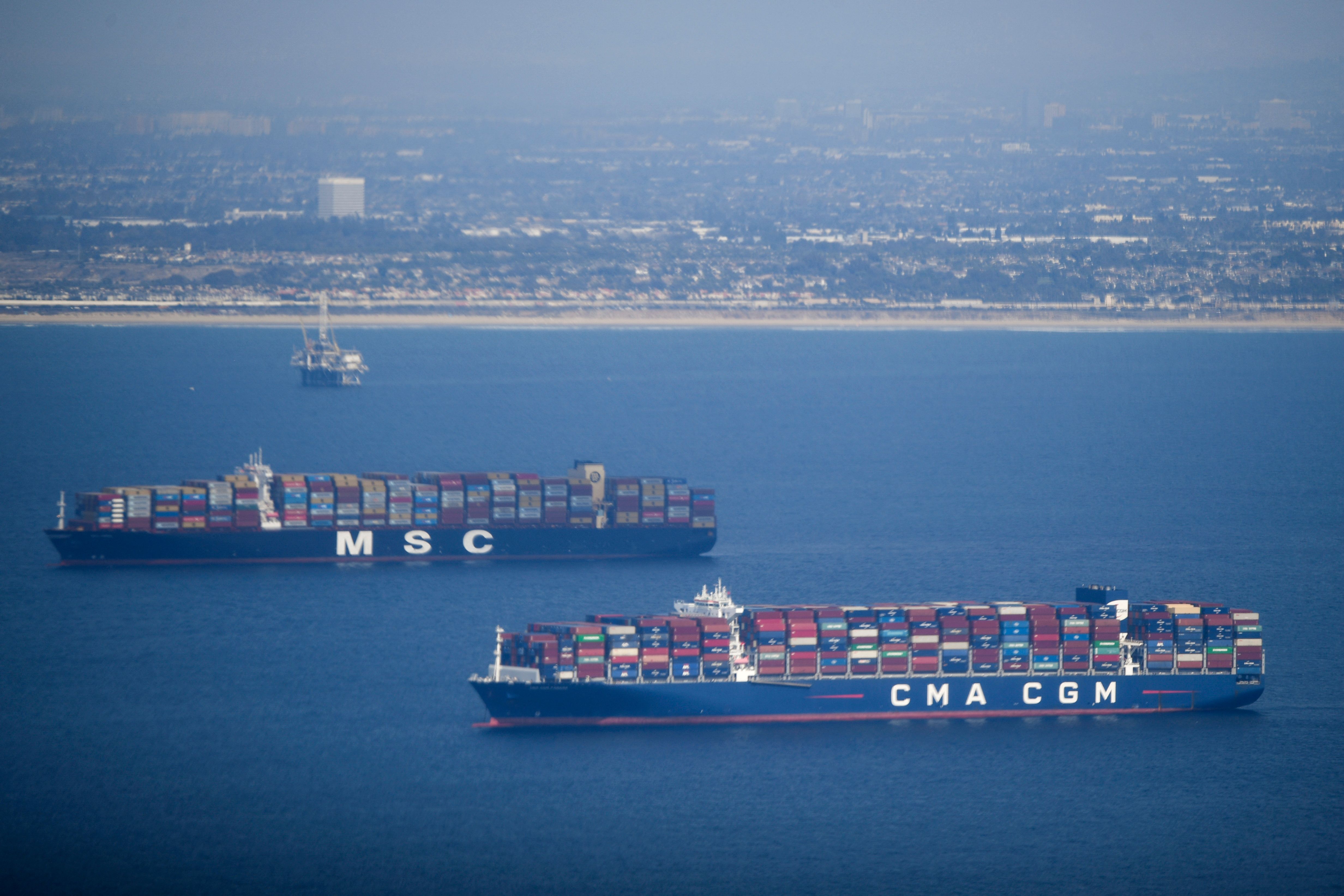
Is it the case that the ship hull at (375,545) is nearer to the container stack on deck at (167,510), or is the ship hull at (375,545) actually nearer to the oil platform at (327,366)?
the container stack on deck at (167,510)

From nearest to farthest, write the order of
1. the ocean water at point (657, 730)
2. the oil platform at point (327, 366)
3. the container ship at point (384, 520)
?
the ocean water at point (657, 730) → the container ship at point (384, 520) → the oil platform at point (327, 366)

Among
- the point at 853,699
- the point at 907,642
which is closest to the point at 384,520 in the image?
the point at 853,699

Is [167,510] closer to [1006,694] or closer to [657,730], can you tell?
[657,730]

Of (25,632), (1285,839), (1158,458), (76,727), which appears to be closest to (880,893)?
(1285,839)

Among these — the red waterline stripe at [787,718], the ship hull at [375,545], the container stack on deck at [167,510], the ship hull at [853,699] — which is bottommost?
the red waterline stripe at [787,718]

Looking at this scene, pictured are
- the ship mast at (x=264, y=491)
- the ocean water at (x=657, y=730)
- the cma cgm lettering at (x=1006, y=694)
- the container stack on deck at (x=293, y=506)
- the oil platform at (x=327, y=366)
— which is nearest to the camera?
the ocean water at (x=657, y=730)

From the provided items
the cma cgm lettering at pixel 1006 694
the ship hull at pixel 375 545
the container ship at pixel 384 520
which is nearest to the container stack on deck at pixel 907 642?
the cma cgm lettering at pixel 1006 694

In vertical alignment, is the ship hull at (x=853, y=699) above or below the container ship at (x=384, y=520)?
below
